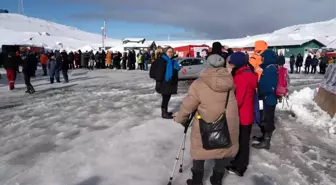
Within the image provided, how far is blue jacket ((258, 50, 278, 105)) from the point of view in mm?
5319

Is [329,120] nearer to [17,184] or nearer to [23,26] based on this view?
[17,184]

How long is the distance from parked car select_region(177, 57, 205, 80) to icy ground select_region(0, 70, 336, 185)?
26.4ft

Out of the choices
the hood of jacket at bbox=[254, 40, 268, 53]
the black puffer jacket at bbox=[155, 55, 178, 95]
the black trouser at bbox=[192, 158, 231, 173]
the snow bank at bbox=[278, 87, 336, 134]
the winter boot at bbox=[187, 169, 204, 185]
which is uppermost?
the hood of jacket at bbox=[254, 40, 268, 53]

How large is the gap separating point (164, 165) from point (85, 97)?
300 inches

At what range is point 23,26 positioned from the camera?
379 feet

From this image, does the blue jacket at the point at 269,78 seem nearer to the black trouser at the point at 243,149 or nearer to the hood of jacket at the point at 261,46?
the hood of jacket at the point at 261,46

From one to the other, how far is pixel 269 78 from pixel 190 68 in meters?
12.7

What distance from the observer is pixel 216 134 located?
3.62m

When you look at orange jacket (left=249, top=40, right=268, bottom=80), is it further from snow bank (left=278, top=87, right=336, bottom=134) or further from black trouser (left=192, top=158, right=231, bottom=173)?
snow bank (left=278, top=87, right=336, bottom=134)

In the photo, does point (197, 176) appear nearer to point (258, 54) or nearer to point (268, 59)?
point (268, 59)

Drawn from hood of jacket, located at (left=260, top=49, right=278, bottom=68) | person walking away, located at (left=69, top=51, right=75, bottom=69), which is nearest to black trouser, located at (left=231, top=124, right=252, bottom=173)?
hood of jacket, located at (left=260, top=49, right=278, bottom=68)

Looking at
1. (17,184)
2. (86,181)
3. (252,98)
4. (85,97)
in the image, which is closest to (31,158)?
(17,184)

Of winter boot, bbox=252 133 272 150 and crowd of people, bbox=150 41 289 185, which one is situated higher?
crowd of people, bbox=150 41 289 185

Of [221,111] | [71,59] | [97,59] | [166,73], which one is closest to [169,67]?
[166,73]
